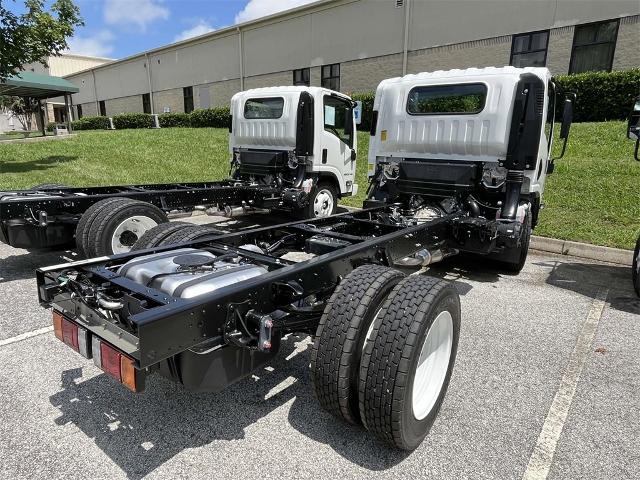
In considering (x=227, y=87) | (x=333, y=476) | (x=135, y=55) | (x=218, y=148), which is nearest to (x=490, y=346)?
(x=333, y=476)

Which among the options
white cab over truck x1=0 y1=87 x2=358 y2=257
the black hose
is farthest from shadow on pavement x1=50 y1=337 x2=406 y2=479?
the black hose

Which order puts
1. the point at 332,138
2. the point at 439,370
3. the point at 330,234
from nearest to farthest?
the point at 439,370 < the point at 330,234 < the point at 332,138

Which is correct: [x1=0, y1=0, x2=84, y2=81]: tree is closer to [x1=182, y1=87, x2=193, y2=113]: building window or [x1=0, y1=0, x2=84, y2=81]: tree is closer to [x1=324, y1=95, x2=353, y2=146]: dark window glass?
[x1=324, y1=95, x2=353, y2=146]: dark window glass

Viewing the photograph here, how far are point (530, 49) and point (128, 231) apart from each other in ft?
51.9

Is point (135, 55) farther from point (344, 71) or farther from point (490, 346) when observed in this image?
point (490, 346)

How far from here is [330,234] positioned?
366cm

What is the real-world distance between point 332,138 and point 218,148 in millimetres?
9332

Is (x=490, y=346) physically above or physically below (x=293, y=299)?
below

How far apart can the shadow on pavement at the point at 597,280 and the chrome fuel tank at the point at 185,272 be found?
412 cm

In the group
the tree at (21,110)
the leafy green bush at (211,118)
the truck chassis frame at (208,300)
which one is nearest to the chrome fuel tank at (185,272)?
the truck chassis frame at (208,300)

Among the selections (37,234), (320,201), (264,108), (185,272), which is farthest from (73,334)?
(264,108)

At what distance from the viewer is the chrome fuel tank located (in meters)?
2.42

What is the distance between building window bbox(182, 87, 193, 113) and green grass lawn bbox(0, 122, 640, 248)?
9.57m

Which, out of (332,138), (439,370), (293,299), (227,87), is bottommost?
(439,370)
